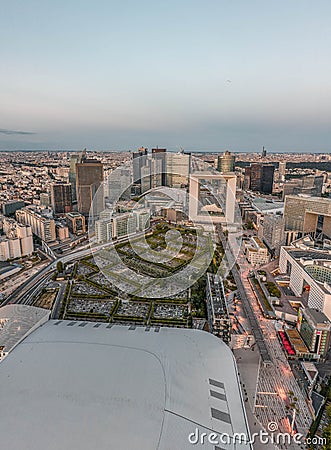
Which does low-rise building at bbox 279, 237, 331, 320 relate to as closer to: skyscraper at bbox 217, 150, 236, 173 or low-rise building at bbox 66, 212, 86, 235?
low-rise building at bbox 66, 212, 86, 235

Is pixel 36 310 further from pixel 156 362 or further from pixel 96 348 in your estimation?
pixel 156 362

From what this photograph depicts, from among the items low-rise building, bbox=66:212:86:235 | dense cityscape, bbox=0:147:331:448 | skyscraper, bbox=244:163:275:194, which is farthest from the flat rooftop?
skyscraper, bbox=244:163:275:194

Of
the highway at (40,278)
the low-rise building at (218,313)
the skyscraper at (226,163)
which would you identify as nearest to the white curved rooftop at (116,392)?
the low-rise building at (218,313)

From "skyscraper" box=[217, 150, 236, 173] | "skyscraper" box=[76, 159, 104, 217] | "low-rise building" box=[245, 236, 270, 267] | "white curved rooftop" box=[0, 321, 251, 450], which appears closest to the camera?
"white curved rooftop" box=[0, 321, 251, 450]

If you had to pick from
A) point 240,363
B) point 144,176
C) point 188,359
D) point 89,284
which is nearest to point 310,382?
point 240,363

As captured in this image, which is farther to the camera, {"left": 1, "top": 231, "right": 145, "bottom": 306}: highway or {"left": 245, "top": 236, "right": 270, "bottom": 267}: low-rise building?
{"left": 245, "top": 236, "right": 270, "bottom": 267}: low-rise building

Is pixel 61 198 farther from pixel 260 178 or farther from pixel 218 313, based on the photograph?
pixel 260 178

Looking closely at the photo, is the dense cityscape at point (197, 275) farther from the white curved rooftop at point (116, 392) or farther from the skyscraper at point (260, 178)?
the skyscraper at point (260, 178)
